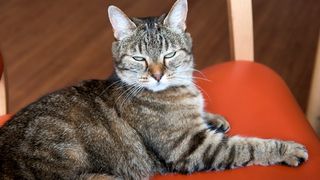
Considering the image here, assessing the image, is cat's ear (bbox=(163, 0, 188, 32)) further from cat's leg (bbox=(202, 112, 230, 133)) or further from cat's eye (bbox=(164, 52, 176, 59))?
cat's leg (bbox=(202, 112, 230, 133))

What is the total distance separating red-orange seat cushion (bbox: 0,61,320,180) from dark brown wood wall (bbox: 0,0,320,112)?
683mm

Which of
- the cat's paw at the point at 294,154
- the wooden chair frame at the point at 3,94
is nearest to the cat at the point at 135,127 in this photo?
the cat's paw at the point at 294,154

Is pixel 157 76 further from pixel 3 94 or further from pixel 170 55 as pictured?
pixel 3 94

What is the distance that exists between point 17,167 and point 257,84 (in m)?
0.58

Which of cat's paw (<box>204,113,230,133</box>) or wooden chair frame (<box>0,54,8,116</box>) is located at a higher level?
wooden chair frame (<box>0,54,8,116</box>)

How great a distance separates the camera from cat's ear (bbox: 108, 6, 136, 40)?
967 millimetres

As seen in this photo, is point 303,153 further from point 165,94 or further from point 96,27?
point 96,27

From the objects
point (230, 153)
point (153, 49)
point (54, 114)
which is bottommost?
point (230, 153)

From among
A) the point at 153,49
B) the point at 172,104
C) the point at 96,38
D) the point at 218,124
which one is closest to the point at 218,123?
the point at 218,124

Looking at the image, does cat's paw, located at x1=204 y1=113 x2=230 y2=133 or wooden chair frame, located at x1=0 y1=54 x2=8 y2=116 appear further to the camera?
wooden chair frame, located at x1=0 y1=54 x2=8 y2=116

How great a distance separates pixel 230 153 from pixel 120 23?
0.37m

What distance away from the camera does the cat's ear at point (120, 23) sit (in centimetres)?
97

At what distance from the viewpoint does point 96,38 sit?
2.14 metres

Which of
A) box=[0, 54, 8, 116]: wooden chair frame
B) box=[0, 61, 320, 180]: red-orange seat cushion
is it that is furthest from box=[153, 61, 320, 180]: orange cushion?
box=[0, 54, 8, 116]: wooden chair frame
